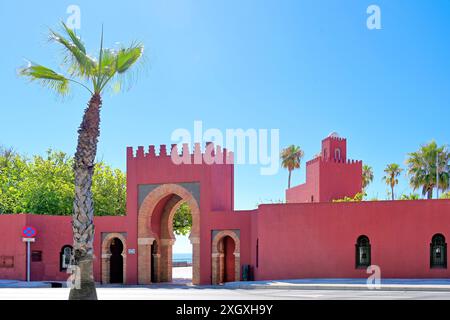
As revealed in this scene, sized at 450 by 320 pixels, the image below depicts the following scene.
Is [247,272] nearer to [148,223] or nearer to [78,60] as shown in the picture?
[148,223]

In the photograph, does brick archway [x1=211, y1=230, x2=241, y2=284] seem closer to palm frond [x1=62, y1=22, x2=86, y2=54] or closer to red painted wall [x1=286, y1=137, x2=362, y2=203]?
red painted wall [x1=286, y1=137, x2=362, y2=203]

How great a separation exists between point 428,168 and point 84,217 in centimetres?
3666

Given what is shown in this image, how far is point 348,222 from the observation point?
88.9ft

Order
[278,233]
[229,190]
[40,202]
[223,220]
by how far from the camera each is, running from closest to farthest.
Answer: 1. [278,233]
2. [223,220]
3. [229,190]
4. [40,202]

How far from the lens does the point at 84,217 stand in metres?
15.3

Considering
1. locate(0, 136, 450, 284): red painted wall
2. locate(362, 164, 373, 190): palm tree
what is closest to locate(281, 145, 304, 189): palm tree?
locate(362, 164, 373, 190): palm tree

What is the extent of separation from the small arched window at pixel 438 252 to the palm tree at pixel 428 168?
21279 millimetres

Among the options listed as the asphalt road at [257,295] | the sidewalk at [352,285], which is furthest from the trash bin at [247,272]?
the asphalt road at [257,295]

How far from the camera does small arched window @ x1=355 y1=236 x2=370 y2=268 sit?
27000 millimetres

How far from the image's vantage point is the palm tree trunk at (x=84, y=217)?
49.3 ft

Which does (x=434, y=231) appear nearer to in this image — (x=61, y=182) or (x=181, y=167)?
(x=181, y=167)

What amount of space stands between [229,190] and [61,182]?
15337mm
